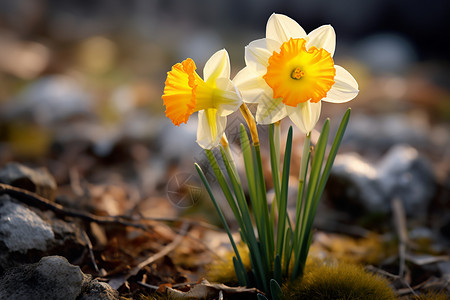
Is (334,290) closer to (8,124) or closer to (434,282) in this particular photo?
(434,282)

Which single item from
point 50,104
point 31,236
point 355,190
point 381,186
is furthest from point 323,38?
→ point 50,104

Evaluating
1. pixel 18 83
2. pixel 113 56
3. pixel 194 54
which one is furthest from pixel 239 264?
pixel 113 56

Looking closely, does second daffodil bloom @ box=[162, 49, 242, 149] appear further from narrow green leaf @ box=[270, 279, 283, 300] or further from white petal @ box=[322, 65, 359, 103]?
narrow green leaf @ box=[270, 279, 283, 300]

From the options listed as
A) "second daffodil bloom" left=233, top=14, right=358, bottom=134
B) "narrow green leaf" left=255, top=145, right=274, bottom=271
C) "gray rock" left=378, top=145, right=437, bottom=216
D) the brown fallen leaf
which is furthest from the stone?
"gray rock" left=378, top=145, right=437, bottom=216

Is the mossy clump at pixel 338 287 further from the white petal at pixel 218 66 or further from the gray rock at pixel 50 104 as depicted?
the gray rock at pixel 50 104

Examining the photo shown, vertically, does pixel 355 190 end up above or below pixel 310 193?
below

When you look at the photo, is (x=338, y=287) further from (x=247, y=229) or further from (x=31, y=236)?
(x=31, y=236)
